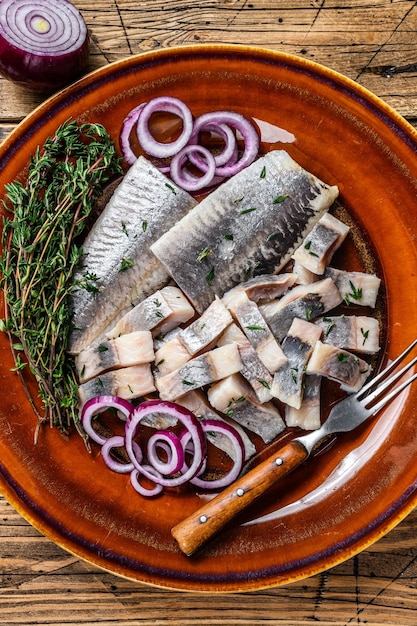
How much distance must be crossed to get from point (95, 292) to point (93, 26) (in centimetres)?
154

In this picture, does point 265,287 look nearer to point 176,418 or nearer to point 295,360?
point 295,360

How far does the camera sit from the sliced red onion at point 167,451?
313cm

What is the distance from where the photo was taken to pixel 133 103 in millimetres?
3258

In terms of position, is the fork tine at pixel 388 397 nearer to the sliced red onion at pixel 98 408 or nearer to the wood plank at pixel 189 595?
the wood plank at pixel 189 595

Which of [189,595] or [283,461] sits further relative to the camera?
[189,595]

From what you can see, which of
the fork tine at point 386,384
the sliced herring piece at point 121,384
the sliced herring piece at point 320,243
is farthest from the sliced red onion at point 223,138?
the fork tine at point 386,384

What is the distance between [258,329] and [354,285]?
1.85ft

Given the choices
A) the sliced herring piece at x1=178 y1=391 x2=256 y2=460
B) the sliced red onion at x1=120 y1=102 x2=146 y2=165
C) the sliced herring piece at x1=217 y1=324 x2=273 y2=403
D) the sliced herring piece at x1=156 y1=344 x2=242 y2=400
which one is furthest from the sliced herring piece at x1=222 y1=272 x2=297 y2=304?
the sliced red onion at x1=120 y1=102 x2=146 y2=165

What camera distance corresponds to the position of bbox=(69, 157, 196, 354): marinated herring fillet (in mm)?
3137

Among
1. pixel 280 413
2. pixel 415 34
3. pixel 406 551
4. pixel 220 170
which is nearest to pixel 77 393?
pixel 280 413

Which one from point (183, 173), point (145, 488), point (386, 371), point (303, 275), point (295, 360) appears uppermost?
point (183, 173)

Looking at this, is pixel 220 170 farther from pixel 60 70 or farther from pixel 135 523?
pixel 135 523

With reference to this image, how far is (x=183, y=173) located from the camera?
131 inches

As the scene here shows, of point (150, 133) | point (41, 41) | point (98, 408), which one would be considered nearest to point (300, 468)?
point (98, 408)
